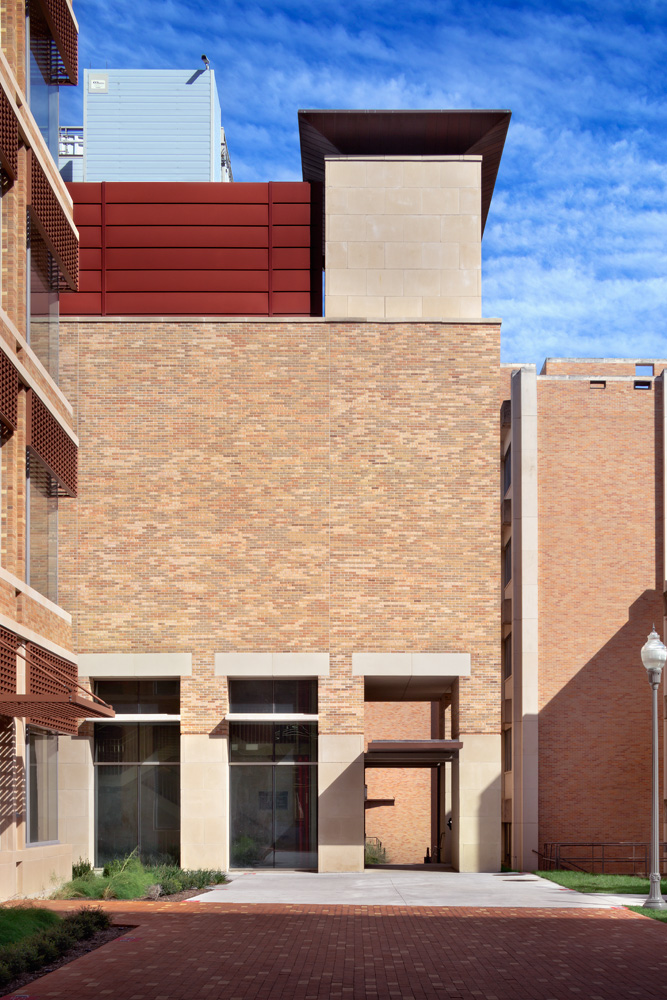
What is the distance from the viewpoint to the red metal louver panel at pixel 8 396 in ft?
73.3

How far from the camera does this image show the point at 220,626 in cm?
3412

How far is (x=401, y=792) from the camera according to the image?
61.5 metres

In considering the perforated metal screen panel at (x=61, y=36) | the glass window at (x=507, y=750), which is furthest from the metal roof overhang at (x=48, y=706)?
the glass window at (x=507, y=750)

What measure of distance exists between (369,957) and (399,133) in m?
28.1

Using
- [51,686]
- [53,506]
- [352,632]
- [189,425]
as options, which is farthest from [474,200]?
[51,686]

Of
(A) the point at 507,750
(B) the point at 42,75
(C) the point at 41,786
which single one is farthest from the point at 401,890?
(B) the point at 42,75

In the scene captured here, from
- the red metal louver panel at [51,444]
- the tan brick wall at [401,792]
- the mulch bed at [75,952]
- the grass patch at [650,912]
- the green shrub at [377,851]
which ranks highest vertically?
the red metal louver panel at [51,444]

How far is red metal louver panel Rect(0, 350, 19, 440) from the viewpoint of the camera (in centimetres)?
2234

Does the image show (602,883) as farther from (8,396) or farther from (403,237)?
(403,237)

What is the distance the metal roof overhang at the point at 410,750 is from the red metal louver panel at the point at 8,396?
1424 centimetres

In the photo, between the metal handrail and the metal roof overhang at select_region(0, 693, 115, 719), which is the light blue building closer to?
the metal handrail

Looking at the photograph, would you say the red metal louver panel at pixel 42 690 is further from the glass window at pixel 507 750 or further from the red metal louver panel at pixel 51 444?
the glass window at pixel 507 750

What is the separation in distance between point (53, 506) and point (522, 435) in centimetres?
2097

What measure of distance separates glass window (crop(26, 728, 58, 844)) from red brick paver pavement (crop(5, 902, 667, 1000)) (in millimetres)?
3836
